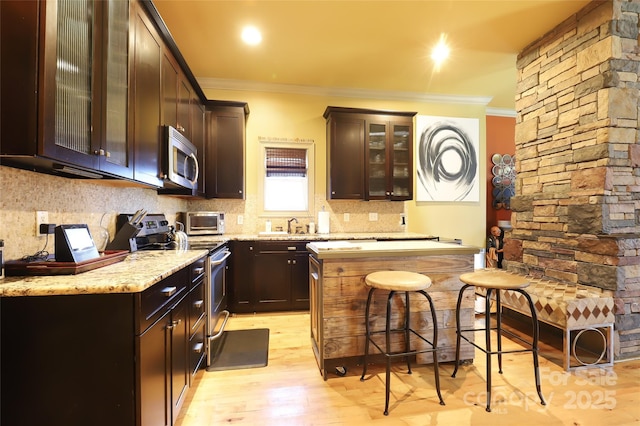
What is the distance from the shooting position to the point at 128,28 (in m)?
1.62

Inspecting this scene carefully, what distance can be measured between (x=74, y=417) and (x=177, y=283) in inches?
25.4

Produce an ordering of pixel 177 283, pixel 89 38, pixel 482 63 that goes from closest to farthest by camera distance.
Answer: pixel 89 38 → pixel 177 283 → pixel 482 63

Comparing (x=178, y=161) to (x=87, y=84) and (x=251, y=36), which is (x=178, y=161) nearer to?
(x=87, y=84)

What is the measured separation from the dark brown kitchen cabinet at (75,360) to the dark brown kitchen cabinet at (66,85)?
1.99 ft

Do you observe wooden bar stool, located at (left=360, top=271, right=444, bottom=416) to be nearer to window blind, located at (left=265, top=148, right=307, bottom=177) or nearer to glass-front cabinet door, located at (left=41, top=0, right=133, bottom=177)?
glass-front cabinet door, located at (left=41, top=0, right=133, bottom=177)

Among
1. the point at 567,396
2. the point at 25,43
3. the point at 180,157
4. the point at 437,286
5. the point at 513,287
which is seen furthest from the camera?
the point at 180,157

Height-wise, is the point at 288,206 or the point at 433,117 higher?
the point at 433,117

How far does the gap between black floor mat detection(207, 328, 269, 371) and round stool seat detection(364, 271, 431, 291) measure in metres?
1.22

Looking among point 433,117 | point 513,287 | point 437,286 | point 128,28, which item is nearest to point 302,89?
point 433,117

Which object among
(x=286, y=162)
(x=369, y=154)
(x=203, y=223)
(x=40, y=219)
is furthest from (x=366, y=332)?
(x=286, y=162)

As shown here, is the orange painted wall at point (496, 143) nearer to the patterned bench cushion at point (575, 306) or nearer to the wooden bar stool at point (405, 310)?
the patterned bench cushion at point (575, 306)

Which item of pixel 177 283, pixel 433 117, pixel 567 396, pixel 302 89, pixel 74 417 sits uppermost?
pixel 302 89

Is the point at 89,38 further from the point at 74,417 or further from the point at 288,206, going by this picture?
the point at 288,206

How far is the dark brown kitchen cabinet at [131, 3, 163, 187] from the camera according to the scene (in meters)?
1.72
